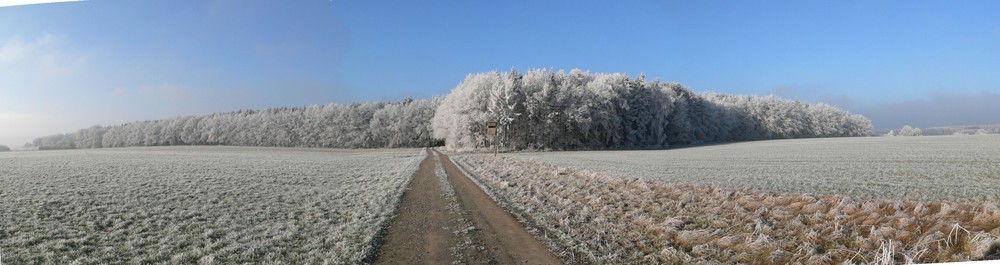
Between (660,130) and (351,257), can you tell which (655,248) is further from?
(660,130)

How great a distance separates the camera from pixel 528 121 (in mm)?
57500

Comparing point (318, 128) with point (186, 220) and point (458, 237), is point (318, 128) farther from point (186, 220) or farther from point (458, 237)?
point (458, 237)

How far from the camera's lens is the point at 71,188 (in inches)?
640

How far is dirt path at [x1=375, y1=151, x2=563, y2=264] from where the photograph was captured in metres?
7.65

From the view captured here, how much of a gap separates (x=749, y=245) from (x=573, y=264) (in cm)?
316

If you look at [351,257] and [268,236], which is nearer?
[351,257]

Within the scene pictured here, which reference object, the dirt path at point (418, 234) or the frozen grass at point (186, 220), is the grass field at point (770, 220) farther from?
the frozen grass at point (186, 220)

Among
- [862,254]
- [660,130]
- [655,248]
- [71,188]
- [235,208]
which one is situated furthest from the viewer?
[660,130]

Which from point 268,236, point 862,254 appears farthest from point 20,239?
point 862,254

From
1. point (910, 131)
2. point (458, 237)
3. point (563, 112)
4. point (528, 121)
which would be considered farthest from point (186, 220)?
point (910, 131)

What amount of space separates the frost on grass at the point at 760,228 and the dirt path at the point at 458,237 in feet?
2.42

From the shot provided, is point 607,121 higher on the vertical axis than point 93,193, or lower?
higher

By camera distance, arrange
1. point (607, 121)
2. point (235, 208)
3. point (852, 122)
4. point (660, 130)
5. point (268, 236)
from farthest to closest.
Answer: point (852, 122), point (660, 130), point (607, 121), point (235, 208), point (268, 236)

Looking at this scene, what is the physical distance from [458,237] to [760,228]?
584cm
